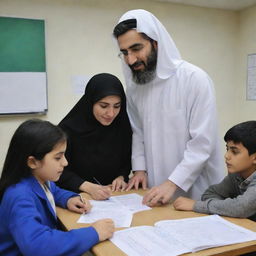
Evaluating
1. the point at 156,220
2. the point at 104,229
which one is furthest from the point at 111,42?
the point at 104,229

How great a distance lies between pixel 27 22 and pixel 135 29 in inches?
76.4

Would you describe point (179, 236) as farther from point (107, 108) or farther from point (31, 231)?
point (107, 108)

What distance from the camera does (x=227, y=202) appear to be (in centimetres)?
150

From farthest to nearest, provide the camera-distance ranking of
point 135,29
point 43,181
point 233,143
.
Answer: point 135,29, point 233,143, point 43,181

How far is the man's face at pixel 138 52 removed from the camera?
1.92m

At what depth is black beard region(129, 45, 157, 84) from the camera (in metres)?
2.00

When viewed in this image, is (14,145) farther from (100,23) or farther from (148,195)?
(100,23)

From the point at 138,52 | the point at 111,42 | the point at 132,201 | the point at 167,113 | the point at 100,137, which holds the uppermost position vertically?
the point at 111,42

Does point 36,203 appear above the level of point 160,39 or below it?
below

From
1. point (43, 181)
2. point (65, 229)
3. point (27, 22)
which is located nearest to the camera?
point (65, 229)

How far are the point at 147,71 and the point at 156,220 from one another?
0.96 m

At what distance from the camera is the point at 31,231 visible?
119 cm

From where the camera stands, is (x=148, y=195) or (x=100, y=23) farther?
(x=100, y=23)

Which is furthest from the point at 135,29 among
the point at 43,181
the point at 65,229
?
the point at 65,229
